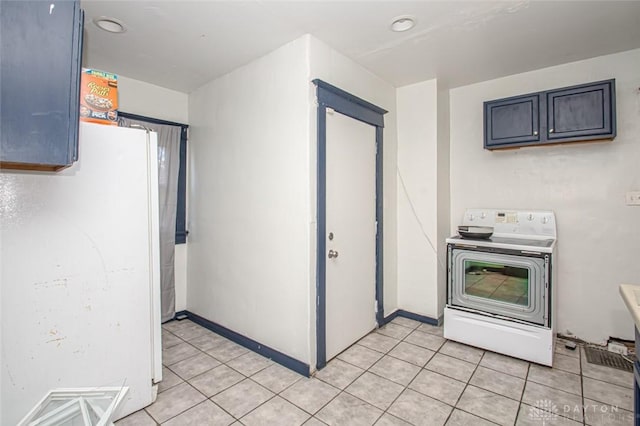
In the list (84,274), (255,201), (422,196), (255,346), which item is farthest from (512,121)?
(84,274)

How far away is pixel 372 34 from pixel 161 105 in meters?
2.36

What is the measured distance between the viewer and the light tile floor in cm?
194

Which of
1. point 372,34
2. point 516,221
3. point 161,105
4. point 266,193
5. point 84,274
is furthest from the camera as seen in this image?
point 161,105

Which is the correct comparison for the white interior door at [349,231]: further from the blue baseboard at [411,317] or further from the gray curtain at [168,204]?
the gray curtain at [168,204]

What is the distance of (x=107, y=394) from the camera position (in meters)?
1.40

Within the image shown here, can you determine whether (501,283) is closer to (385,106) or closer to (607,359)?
(607,359)

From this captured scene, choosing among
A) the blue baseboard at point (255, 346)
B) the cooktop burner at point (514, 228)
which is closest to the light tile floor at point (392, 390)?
the blue baseboard at point (255, 346)

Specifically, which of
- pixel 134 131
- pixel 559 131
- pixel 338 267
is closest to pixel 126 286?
pixel 134 131

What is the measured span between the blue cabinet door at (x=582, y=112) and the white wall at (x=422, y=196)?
0.97 metres

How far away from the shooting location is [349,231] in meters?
2.85

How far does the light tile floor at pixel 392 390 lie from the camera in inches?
76.2

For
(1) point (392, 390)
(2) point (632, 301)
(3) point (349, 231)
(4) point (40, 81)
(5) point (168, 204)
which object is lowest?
(1) point (392, 390)

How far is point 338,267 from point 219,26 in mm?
2051

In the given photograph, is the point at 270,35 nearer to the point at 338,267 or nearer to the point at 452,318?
the point at 338,267
